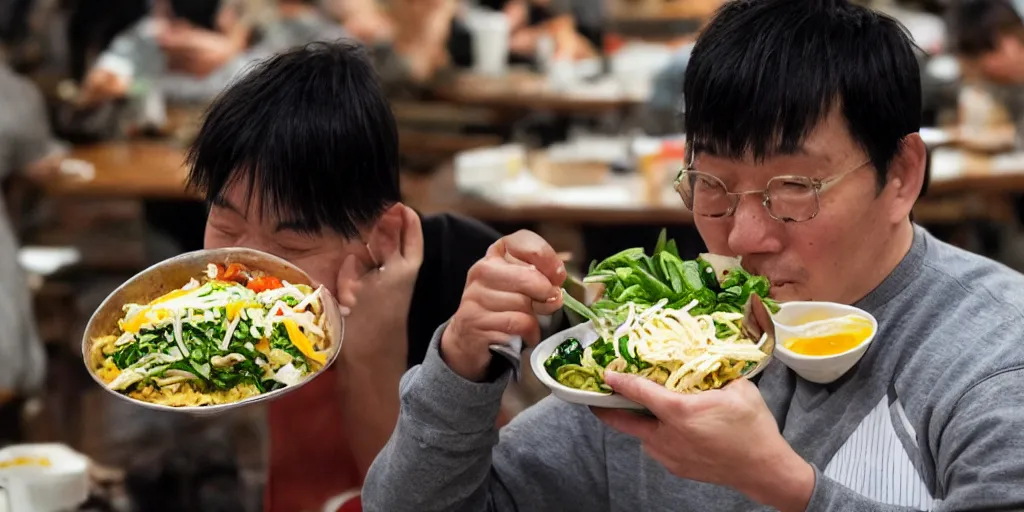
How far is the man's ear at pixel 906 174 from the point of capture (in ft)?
4.42

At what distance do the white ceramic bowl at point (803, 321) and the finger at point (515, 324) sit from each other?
0.28 metres

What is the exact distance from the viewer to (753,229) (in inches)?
51.5

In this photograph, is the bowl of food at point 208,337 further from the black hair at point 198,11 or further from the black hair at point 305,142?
the black hair at point 198,11

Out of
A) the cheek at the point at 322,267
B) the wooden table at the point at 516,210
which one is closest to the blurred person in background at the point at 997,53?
the wooden table at the point at 516,210

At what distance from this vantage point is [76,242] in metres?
4.89

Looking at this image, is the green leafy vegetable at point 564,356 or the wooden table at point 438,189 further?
the wooden table at point 438,189

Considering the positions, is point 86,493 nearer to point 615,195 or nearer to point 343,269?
point 343,269

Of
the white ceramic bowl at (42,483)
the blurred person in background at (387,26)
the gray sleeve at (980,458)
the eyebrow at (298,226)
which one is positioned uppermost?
the eyebrow at (298,226)

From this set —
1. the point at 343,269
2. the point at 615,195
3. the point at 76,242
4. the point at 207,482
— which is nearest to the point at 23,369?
the point at 76,242

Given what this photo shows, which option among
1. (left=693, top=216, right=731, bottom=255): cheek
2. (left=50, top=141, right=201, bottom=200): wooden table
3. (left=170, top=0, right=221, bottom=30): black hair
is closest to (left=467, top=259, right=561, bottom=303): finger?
(left=693, top=216, right=731, bottom=255): cheek

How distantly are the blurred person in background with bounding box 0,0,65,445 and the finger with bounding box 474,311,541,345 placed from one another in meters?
2.52

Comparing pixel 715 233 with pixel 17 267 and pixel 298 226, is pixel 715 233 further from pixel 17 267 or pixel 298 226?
pixel 17 267

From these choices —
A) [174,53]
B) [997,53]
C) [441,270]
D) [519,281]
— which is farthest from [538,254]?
[174,53]

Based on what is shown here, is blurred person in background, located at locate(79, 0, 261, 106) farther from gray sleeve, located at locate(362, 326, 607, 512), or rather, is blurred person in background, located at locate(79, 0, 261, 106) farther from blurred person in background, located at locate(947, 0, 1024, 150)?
gray sleeve, located at locate(362, 326, 607, 512)
